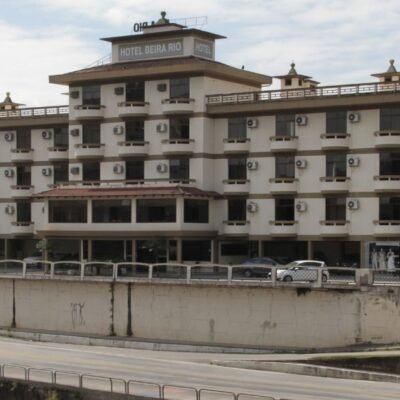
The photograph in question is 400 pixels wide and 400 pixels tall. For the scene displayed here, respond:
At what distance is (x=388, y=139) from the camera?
6003 cm

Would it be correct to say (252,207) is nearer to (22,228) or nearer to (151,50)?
(151,50)

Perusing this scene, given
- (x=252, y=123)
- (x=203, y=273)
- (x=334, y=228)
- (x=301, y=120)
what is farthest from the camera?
(x=252, y=123)

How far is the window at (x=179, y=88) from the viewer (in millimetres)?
66562

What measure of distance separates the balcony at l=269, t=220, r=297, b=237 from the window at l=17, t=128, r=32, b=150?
21.6 metres

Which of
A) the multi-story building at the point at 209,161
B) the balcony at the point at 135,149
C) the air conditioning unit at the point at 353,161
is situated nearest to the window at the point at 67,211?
the multi-story building at the point at 209,161

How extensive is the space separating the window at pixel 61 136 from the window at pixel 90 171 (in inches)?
147

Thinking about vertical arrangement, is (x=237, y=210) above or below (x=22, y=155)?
below

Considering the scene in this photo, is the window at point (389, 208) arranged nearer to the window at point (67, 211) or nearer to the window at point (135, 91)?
the window at point (135, 91)

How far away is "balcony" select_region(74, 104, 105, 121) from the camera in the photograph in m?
69.4

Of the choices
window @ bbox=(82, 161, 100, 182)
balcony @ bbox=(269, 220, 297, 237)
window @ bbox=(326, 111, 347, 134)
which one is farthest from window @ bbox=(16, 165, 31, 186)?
window @ bbox=(326, 111, 347, 134)

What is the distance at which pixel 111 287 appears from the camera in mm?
52688

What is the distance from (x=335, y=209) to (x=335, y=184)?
65.7 inches

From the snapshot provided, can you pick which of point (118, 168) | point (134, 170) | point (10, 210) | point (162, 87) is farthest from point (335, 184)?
point (10, 210)

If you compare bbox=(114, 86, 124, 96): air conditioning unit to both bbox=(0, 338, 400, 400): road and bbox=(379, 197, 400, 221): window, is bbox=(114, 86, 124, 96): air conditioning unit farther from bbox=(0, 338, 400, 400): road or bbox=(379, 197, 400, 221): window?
bbox=(0, 338, 400, 400): road
